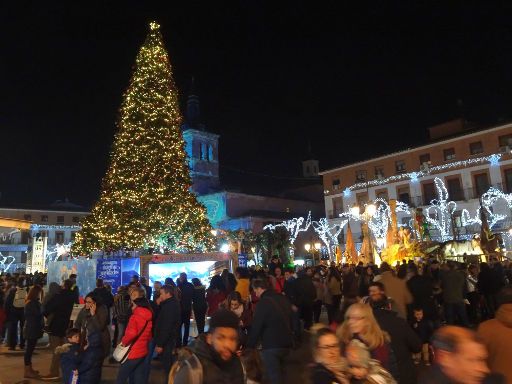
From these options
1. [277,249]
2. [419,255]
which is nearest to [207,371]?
[419,255]

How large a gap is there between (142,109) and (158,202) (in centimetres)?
383

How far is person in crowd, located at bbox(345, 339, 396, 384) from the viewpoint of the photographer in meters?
3.05

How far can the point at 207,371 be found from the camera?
9.70ft

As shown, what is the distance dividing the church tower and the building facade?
1817 centimetres

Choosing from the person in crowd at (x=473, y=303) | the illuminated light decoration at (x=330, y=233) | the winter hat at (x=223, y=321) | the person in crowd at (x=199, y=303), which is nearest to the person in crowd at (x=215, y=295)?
the person in crowd at (x=199, y=303)

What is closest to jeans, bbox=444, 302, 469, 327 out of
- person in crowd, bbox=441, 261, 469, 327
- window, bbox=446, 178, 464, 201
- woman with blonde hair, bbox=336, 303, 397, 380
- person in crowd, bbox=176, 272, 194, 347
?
person in crowd, bbox=441, 261, 469, 327

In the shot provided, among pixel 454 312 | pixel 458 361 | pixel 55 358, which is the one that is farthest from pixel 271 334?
pixel 454 312

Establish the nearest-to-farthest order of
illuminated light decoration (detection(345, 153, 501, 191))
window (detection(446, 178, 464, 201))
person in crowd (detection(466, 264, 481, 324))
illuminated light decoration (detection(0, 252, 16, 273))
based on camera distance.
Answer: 1. person in crowd (detection(466, 264, 481, 324))
2. illuminated light decoration (detection(345, 153, 501, 191))
3. window (detection(446, 178, 464, 201))
4. illuminated light decoration (detection(0, 252, 16, 273))

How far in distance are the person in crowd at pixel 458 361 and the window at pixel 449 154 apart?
3727cm

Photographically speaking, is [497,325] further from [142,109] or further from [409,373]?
[142,109]

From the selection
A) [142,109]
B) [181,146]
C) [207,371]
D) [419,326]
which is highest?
[142,109]

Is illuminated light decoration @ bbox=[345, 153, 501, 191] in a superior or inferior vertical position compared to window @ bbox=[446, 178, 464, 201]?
superior

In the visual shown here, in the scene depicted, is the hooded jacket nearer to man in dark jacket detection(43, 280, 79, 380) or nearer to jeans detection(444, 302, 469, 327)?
jeans detection(444, 302, 469, 327)

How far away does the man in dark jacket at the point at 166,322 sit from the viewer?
6441mm
